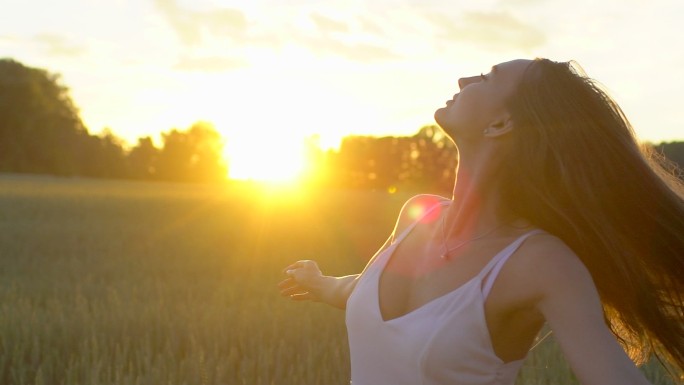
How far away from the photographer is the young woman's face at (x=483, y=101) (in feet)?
6.56

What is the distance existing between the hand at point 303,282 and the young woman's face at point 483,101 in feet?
2.33

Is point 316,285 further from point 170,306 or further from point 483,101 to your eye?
point 170,306

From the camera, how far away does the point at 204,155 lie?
85938 mm

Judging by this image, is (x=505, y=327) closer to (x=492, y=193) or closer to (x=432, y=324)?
(x=432, y=324)

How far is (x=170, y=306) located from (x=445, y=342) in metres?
4.69

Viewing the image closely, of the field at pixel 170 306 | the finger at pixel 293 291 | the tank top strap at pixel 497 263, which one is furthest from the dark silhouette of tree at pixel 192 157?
the tank top strap at pixel 497 263

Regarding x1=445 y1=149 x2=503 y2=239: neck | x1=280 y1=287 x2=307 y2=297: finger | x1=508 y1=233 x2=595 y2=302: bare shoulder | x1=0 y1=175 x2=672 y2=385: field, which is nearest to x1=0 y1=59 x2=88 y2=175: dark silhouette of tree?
x1=0 y1=175 x2=672 y2=385: field

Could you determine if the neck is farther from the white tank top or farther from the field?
the field

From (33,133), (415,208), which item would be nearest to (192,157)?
(33,133)

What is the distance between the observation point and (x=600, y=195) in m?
1.90

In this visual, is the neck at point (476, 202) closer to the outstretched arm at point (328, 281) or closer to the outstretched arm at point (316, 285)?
the outstretched arm at point (328, 281)

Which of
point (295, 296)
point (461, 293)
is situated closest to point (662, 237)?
point (461, 293)

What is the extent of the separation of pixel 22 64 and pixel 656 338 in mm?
76204

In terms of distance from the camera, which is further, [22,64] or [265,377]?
[22,64]
